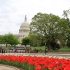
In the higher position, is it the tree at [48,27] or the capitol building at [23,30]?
the capitol building at [23,30]

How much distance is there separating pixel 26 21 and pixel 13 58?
551 feet

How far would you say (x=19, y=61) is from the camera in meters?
16.8

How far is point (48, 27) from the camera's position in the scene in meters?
60.0

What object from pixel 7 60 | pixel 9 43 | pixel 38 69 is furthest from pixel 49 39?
pixel 9 43

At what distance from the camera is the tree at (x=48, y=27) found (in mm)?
60000

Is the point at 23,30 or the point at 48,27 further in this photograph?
the point at 23,30

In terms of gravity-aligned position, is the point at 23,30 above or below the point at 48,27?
above

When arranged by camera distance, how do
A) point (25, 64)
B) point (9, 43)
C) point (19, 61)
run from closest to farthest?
point (25, 64), point (19, 61), point (9, 43)

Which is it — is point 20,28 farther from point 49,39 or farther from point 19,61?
point 19,61

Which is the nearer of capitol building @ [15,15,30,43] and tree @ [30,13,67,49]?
tree @ [30,13,67,49]

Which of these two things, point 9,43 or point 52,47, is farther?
point 9,43

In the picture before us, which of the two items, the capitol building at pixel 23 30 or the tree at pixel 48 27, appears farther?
the capitol building at pixel 23 30

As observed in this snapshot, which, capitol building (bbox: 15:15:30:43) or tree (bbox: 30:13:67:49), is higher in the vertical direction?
Answer: capitol building (bbox: 15:15:30:43)

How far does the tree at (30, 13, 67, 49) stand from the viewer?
60.0 meters
